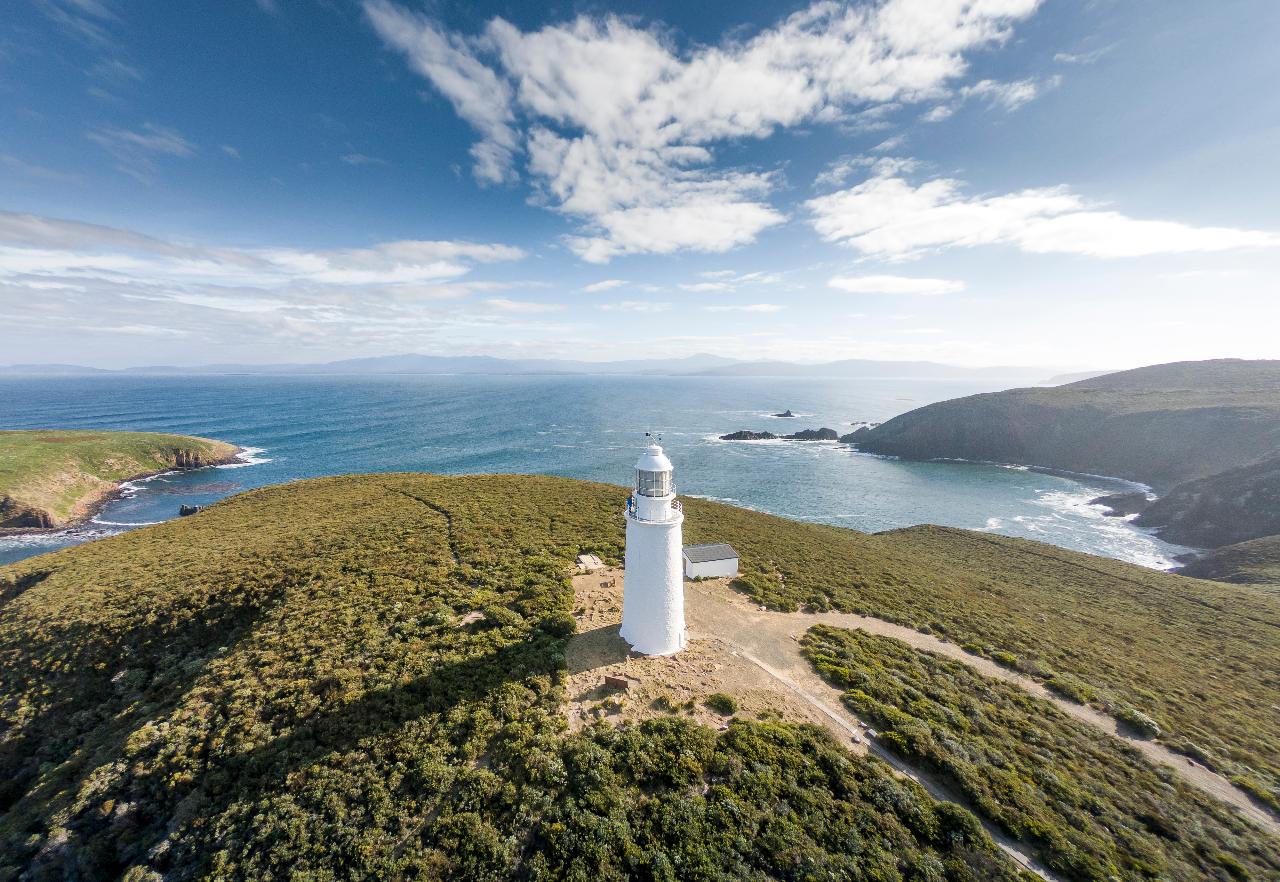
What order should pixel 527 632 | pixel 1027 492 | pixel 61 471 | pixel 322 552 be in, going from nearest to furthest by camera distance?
pixel 527 632
pixel 322 552
pixel 61 471
pixel 1027 492

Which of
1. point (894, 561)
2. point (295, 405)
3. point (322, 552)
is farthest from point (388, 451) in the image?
point (295, 405)

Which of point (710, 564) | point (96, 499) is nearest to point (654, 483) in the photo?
point (710, 564)

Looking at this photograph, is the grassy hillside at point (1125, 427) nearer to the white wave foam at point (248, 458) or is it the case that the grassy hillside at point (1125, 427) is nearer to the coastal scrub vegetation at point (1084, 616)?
the coastal scrub vegetation at point (1084, 616)

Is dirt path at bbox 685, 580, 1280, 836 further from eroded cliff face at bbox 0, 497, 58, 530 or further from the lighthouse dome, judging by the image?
eroded cliff face at bbox 0, 497, 58, 530

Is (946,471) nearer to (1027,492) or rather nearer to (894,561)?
(1027,492)

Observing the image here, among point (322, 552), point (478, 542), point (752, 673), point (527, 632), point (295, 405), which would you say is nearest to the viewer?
point (752, 673)

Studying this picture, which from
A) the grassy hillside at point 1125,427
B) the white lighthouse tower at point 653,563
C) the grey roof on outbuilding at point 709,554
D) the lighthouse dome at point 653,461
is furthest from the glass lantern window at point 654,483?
the grassy hillside at point 1125,427

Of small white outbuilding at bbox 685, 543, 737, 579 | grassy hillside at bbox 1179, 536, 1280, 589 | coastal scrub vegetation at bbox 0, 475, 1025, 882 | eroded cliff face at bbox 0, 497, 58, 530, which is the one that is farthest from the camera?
eroded cliff face at bbox 0, 497, 58, 530

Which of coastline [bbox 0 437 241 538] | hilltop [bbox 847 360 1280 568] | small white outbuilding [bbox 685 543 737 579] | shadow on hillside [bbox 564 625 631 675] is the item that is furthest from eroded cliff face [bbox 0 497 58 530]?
hilltop [bbox 847 360 1280 568]
